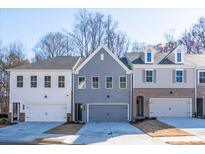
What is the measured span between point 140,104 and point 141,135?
1401 cm

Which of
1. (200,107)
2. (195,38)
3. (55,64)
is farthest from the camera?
(195,38)

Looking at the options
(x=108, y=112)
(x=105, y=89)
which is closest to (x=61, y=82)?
(x=105, y=89)

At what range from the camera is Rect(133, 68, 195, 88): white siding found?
124ft

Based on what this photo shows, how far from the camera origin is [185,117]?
37.6 metres

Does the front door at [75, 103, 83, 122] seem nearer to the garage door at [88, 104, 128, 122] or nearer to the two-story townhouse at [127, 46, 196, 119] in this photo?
the garage door at [88, 104, 128, 122]

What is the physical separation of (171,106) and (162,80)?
2.60 m

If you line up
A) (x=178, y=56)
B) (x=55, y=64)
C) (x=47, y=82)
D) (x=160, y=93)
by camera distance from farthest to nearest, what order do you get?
(x=55, y=64) → (x=178, y=56) → (x=47, y=82) → (x=160, y=93)

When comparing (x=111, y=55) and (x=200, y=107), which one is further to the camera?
(x=200, y=107)

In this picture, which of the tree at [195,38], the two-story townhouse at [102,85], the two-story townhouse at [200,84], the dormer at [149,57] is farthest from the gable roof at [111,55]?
the tree at [195,38]

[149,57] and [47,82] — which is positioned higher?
[149,57]

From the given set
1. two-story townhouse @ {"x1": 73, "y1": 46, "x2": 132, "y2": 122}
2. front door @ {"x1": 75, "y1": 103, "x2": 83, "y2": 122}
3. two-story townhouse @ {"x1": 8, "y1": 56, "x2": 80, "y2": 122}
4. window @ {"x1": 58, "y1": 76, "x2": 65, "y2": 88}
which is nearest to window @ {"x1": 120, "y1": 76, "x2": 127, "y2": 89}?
two-story townhouse @ {"x1": 73, "y1": 46, "x2": 132, "y2": 122}

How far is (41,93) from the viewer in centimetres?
3803

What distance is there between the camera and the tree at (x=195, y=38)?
2213 inches

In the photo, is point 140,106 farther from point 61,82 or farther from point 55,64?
point 55,64
